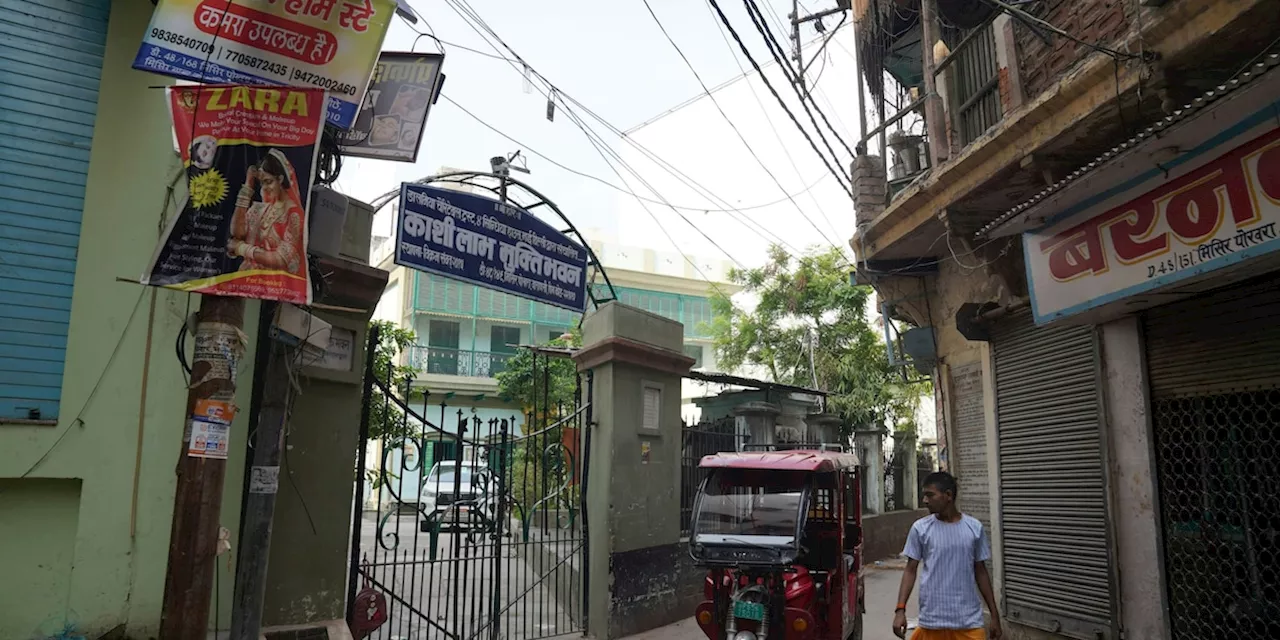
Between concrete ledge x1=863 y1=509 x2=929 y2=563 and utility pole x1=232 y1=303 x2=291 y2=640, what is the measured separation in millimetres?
10565

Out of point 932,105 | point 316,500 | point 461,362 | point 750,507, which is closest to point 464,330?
point 461,362

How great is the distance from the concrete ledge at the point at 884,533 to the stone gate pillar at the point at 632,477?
18.5 feet

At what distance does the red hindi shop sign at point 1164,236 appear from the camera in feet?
13.9

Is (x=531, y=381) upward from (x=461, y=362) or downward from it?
downward

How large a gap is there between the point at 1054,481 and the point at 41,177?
8508mm

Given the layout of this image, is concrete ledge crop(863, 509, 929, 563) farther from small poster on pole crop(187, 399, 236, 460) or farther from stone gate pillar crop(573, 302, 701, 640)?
small poster on pole crop(187, 399, 236, 460)

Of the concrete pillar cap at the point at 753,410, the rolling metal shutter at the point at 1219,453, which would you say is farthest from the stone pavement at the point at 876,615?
the rolling metal shutter at the point at 1219,453

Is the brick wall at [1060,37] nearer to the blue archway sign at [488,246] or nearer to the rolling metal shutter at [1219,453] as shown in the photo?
the rolling metal shutter at [1219,453]

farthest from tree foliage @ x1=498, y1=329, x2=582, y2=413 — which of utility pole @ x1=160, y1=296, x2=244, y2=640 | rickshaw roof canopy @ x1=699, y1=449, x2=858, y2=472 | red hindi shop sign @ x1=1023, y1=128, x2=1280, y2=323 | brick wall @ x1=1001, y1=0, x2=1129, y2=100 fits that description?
utility pole @ x1=160, y1=296, x2=244, y2=640

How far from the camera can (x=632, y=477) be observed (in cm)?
800

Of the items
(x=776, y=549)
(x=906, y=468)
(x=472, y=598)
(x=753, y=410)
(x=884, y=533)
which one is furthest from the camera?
(x=906, y=468)

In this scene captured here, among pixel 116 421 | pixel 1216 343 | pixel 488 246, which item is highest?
pixel 488 246

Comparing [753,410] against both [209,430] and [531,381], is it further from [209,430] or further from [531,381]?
[531,381]

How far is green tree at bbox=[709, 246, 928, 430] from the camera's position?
16594mm
